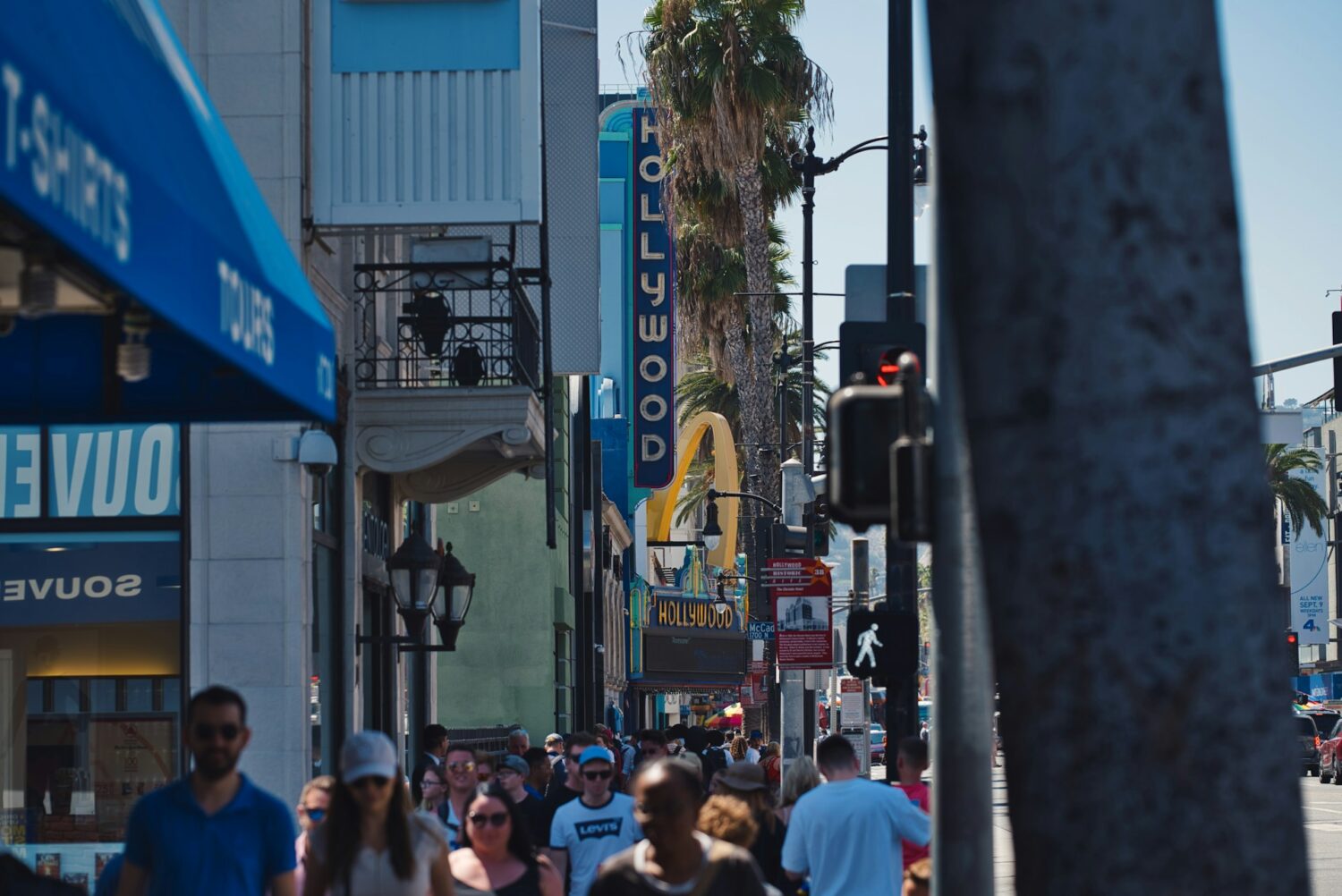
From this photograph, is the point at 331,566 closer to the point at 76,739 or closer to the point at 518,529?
the point at 76,739

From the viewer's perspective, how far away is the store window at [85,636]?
42.3 ft

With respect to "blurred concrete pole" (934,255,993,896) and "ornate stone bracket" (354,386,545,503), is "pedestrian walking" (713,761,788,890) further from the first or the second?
"ornate stone bracket" (354,386,545,503)

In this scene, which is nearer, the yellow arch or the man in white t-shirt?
the man in white t-shirt

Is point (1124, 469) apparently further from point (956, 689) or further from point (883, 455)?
point (956, 689)

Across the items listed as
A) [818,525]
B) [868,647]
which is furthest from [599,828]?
[818,525]

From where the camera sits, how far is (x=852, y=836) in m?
9.20

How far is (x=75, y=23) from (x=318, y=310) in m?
2.21

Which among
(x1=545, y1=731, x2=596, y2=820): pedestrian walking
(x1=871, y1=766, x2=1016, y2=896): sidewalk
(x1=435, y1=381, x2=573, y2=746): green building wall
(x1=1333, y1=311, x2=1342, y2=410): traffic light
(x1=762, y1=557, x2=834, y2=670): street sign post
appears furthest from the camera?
(x1=435, y1=381, x2=573, y2=746): green building wall

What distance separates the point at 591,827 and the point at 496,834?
5.77ft

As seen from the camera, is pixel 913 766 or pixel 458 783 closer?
pixel 458 783

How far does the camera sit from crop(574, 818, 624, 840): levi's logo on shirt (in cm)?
983

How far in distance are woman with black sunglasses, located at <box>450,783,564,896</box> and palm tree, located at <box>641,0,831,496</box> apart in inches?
916

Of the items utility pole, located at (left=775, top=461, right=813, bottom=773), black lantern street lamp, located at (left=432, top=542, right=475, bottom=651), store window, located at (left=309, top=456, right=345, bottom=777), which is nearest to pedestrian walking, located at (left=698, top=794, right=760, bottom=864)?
store window, located at (left=309, top=456, right=345, bottom=777)

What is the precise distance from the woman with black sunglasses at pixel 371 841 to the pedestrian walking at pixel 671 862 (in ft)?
2.49
